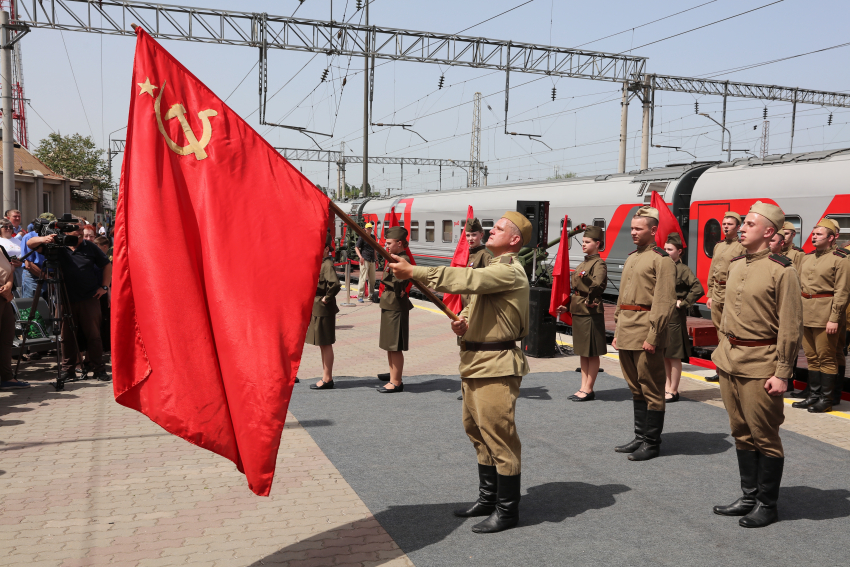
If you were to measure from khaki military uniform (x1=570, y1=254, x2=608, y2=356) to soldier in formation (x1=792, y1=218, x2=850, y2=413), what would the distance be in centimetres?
209

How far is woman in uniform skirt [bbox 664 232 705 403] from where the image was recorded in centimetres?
808

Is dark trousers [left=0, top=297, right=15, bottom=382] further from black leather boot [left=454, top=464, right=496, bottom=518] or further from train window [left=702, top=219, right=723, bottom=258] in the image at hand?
train window [left=702, top=219, right=723, bottom=258]

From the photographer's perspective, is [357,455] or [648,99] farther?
Answer: [648,99]

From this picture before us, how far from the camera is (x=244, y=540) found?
4383 mm

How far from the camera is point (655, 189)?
1598 centimetres

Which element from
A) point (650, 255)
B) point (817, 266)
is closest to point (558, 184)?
point (817, 266)

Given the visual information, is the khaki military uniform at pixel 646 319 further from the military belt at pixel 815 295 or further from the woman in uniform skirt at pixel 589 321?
the military belt at pixel 815 295

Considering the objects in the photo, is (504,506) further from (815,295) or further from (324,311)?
(815,295)

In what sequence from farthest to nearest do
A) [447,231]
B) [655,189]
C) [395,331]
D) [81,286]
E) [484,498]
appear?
[447,231] → [655,189] → [81,286] → [395,331] → [484,498]

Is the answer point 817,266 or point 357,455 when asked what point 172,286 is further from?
point 817,266

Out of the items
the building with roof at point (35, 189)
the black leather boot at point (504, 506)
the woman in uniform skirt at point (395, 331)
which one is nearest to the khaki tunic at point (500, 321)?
the black leather boot at point (504, 506)

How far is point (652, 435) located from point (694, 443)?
0.69 meters

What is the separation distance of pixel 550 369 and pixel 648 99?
19.5 m

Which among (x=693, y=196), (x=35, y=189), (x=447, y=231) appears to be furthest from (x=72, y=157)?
(x=693, y=196)
